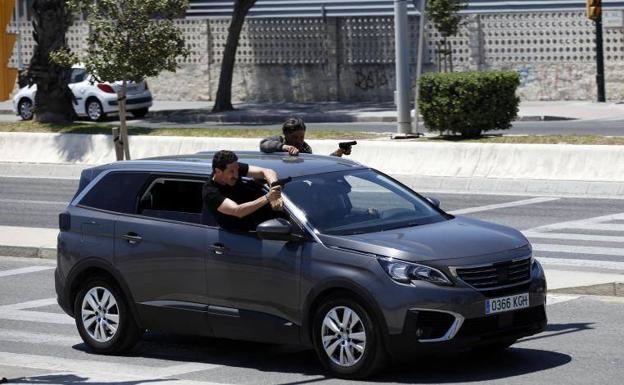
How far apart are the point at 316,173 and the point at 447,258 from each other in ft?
5.07

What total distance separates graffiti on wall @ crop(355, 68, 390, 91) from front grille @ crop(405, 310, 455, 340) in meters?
34.7

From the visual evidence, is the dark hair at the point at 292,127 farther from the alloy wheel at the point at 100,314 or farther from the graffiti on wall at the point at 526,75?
the graffiti on wall at the point at 526,75

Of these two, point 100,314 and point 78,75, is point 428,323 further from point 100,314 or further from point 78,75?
point 78,75

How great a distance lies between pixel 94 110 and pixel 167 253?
101 feet

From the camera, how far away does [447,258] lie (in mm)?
9562

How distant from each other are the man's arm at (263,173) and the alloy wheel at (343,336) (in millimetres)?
1188

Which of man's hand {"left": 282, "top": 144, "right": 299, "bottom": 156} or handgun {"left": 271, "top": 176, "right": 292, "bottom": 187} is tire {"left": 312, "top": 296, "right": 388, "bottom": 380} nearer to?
handgun {"left": 271, "top": 176, "right": 292, "bottom": 187}

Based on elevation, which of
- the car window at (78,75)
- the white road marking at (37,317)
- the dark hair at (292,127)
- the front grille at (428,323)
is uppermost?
the car window at (78,75)

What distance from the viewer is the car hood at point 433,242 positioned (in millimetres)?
9602

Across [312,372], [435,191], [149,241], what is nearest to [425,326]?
[312,372]

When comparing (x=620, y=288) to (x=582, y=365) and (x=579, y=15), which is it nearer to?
(x=582, y=365)

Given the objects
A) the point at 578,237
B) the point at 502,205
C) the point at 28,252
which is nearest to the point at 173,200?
the point at 28,252

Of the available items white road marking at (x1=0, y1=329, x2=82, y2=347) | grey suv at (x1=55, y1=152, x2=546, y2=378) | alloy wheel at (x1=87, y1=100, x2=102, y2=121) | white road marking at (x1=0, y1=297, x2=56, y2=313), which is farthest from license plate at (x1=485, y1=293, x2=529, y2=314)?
alloy wheel at (x1=87, y1=100, x2=102, y2=121)

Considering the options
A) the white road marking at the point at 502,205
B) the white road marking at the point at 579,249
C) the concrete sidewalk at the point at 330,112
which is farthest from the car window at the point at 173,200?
Answer: the concrete sidewalk at the point at 330,112
